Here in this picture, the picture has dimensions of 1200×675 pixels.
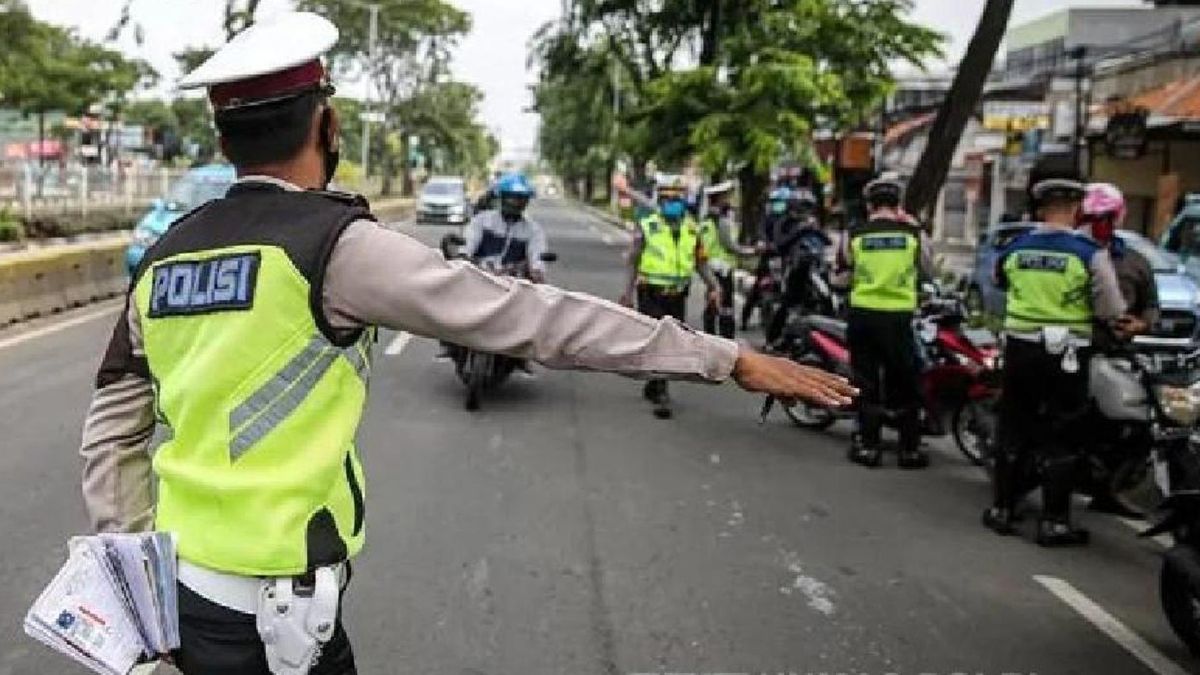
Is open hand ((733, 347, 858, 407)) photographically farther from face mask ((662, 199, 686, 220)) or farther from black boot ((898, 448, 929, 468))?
face mask ((662, 199, 686, 220))

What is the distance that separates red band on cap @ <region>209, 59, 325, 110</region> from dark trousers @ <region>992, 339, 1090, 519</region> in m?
5.13

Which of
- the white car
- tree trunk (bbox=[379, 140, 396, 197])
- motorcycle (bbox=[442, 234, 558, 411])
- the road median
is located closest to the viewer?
motorcycle (bbox=[442, 234, 558, 411])

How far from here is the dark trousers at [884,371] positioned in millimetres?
8258

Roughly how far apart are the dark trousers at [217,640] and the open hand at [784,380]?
0.81m

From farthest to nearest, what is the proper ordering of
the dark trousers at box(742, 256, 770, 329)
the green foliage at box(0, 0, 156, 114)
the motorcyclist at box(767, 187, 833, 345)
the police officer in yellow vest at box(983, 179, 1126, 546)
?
1. the green foliage at box(0, 0, 156, 114)
2. the dark trousers at box(742, 256, 770, 329)
3. the motorcyclist at box(767, 187, 833, 345)
4. the police officer in yellow vest at box(983, 179, 1126, 546)

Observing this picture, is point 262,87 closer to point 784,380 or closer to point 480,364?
point 784,380

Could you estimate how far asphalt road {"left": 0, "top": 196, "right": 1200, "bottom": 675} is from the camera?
4.85 m

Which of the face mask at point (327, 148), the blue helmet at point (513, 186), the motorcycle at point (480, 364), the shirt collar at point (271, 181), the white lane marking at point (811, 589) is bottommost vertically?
the white lane marking at point (811, 589)

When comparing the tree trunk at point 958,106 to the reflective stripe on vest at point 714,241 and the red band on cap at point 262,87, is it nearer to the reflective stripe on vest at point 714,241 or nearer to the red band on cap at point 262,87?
the reflective stripe on vest at point 714,241

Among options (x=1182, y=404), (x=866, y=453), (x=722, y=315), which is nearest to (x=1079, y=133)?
(x=722, y=315)

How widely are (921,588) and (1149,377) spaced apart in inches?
65.3

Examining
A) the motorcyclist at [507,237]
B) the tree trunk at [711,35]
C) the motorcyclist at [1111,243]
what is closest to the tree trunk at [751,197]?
the tree trunk at [711,35]

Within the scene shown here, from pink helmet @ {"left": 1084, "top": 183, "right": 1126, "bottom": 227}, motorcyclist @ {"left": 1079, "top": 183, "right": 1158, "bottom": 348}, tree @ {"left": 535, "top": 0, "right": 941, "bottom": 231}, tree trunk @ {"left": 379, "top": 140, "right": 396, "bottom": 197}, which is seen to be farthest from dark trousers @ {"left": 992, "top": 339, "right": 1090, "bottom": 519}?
tree trunk @ {"left": 379, "top": 140, "right": 396, "bottom": 197}

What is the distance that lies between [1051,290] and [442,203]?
3670cm
